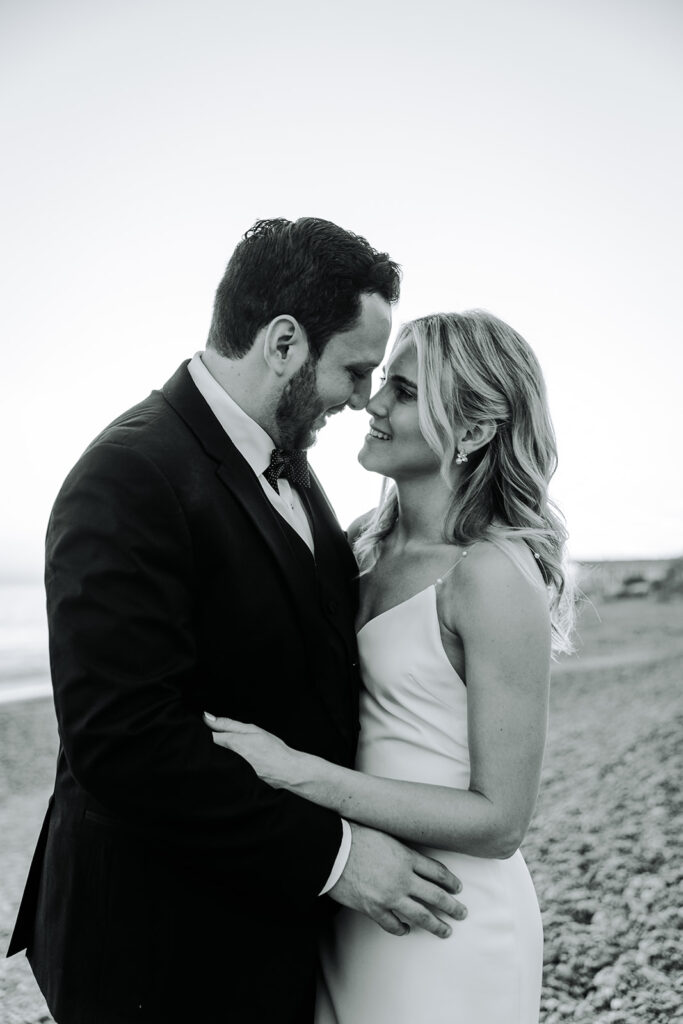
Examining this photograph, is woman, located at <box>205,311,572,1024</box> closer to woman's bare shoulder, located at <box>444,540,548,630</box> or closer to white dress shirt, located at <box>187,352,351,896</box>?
woman's bare shoulder, located at <box>444,540,548,630</box>

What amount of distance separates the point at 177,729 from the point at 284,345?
1.20 meters

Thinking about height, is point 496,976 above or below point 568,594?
below

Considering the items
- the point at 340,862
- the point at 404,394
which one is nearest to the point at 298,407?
the point at 404,394

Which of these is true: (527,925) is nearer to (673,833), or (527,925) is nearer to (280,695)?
(280,695)

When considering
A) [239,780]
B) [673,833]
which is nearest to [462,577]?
[239,780]

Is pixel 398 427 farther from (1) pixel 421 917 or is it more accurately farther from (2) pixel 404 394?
(1) pixel 421 917

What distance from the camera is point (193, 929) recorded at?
2355 millimetres

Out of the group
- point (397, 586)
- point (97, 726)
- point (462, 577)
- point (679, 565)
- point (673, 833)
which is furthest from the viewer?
point (679, 565)

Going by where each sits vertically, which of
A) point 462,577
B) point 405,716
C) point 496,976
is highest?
point 462,577

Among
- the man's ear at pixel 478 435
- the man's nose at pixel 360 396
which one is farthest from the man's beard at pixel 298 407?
the man's ear at pixel 478 435

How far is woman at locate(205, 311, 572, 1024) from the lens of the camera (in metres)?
2.59

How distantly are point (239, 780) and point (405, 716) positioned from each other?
85 cm

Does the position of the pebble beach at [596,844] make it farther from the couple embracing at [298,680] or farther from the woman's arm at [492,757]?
the woman's arm at [492,757]

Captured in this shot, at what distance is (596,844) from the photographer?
6754mm
